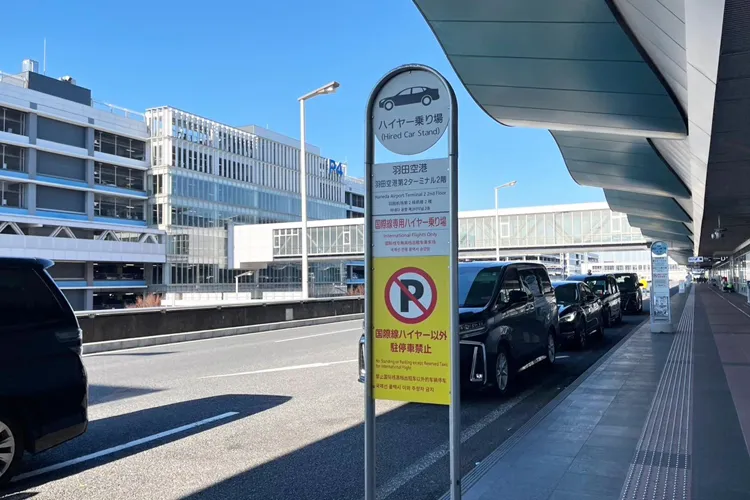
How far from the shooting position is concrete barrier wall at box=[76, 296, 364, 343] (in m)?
15.3

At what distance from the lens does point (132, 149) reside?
244ft

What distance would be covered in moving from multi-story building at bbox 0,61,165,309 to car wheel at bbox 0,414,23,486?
56864 mm

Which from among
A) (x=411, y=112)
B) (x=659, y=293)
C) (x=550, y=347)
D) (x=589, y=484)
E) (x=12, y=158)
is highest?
(x=12, y=158)

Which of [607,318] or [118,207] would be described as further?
[118,207]

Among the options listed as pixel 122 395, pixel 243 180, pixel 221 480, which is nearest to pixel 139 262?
pixel 243 180

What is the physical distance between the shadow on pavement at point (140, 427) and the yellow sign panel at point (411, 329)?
11.4 ft

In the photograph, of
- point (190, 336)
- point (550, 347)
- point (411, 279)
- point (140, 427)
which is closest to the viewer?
point (411, 279)

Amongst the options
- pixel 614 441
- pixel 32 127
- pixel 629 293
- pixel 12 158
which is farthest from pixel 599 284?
pixel 32 127

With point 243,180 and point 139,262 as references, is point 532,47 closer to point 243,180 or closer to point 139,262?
point 139,262

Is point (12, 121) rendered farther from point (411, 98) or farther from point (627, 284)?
point (411, 98)

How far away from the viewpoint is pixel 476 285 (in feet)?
30.6

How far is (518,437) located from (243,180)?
82860mm

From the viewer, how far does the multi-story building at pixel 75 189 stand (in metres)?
59.5

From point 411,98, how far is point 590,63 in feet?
25.1
